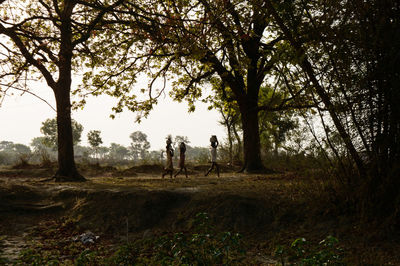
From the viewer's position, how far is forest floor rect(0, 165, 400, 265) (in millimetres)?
5098

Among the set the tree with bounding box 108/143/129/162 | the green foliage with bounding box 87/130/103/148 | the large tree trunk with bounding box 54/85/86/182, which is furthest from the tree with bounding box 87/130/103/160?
the tree with bounding box 108/143/129/162

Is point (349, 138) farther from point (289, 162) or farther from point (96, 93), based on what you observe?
point (96, 93)

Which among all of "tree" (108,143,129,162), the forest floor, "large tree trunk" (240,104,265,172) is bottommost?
the forest floor

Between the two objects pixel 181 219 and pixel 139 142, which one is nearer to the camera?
pixel 181 219

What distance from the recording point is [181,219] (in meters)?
6.73

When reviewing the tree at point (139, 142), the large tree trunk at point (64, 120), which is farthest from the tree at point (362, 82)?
the tree at point (139, 142)

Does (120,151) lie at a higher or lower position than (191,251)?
higher

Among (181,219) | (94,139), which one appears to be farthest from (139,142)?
(181,219)

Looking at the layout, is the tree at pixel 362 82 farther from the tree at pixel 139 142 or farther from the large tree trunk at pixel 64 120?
the tree at pixel 139 142

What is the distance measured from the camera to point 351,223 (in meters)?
5.38

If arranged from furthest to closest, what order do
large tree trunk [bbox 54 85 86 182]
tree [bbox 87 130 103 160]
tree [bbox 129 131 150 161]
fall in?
tree [bbox 129 131 150 161], tree [bbox 87 130 103 160], large tree trunk [bbox 54 85 86 182]

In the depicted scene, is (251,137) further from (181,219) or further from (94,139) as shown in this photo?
(94,139)

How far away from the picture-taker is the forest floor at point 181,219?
5098 millimetres

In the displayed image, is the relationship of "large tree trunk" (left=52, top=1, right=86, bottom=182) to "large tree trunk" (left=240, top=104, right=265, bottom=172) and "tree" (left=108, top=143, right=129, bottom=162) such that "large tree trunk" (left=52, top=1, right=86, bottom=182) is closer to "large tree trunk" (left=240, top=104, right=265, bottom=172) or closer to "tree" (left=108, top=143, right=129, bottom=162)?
"large tree trunk" (left=240, top=104, right=265, bottom=172)
